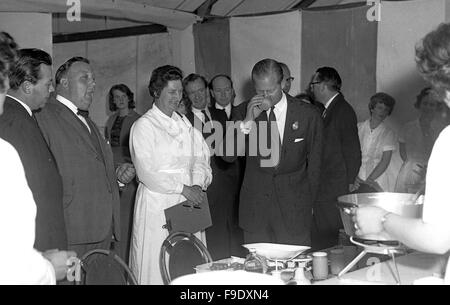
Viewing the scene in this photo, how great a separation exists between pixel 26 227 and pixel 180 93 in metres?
2.36

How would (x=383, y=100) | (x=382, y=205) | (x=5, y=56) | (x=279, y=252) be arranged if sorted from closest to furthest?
1. (x=5, y=56)
2. (x=382, y=205)
3. (x=279, y=252)
4. (x=383, y=100)

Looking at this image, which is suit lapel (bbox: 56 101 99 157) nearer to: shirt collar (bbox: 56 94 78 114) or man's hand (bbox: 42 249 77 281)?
shirt collar (bbox: 56 94 78 114)

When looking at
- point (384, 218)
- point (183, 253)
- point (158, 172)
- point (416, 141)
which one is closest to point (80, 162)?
point (158, 172)

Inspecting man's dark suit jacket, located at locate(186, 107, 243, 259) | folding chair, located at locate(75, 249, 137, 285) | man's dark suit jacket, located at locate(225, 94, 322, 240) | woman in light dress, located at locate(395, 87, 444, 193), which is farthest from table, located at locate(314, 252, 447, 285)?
man's dark suit jacket, located at locate(186, 107, 243, 259)

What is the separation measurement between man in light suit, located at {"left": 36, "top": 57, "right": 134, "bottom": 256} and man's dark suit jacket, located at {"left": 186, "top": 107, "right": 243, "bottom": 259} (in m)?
1.53

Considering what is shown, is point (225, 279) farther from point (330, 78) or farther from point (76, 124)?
point (330, 78)

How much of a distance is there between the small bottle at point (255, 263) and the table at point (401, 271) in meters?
0.27

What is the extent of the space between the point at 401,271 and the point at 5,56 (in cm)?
165

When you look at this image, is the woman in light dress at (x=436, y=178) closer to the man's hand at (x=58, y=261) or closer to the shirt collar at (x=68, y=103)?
the man's hand at (x=58, y=261)

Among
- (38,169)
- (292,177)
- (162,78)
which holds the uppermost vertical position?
(162,78)

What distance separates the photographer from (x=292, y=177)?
3770 mm

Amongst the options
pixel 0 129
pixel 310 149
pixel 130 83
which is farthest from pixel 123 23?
pixel 0 129
